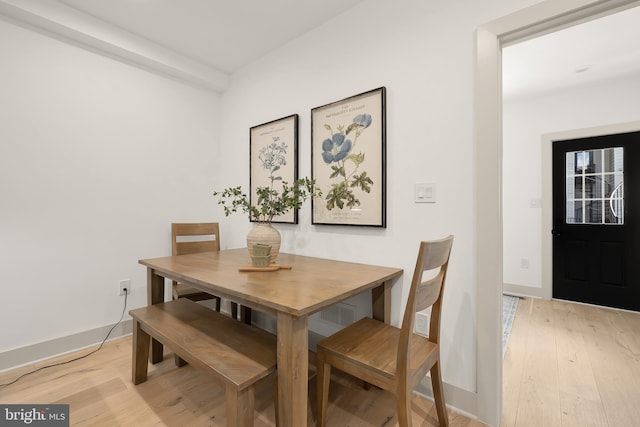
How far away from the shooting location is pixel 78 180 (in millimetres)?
2119

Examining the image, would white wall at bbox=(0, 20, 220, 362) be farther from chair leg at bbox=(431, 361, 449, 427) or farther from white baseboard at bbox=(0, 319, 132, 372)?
chair leg at bbox=(431, 361, 449, 427)

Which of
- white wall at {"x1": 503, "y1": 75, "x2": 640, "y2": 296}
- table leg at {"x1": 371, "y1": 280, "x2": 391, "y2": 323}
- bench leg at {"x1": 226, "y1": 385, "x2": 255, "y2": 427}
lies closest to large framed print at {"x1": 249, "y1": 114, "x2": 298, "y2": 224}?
table leg at {"x1": 371, "y1": 280, "x2": 391, "y2": 323}

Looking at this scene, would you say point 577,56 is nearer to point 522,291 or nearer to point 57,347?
point 522,291

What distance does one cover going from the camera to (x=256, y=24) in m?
2.11

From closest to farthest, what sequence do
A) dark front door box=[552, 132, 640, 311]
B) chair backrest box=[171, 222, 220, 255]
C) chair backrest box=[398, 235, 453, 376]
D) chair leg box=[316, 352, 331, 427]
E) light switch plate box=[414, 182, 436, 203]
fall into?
1. chair backrest box=[398, 235, 453, 376]
2. chair leg box=[316, 352, 331, 427]
3. light switch plate box=[414, 182, 436, 203]
4. chair backrest box=[171, 222, 220, 255]
5. dark front door box=[552, 132, 640, 311]

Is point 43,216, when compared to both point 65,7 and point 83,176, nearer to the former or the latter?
point 83,176

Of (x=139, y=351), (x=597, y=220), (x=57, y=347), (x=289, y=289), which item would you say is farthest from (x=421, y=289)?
(x=597, y=220)

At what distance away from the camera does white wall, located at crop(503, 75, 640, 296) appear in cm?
307

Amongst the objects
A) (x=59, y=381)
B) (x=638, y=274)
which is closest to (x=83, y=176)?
(x=59, y=381)

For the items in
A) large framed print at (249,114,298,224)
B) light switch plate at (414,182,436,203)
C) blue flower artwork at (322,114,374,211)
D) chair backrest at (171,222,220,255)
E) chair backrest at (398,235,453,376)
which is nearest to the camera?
chair backrest at (398,235,453,376)

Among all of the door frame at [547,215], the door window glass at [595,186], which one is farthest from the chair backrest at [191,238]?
the door window glass at [595,186]

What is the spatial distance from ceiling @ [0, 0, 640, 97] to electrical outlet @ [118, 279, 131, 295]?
6.15 ft

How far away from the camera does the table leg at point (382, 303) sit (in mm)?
1606

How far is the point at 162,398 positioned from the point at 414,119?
2143mm
